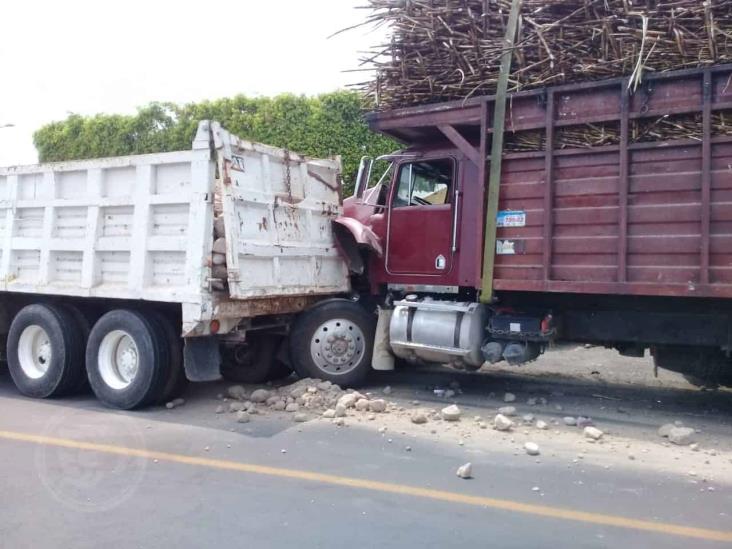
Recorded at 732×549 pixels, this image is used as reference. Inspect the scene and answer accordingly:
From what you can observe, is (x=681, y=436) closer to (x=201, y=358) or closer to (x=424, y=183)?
(x=424, y=183)

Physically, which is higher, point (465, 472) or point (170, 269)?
point (170, 269)

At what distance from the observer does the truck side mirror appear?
8.20m

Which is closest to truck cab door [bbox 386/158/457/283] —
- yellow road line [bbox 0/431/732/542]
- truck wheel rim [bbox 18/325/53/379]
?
yellow road line [bbox 0/431/732/542]

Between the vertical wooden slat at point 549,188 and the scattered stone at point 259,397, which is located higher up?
the vertical wooden slat at point 549,188

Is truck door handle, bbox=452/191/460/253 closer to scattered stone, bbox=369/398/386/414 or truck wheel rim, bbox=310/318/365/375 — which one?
truck wheel rim, bbox=310/318/365/375

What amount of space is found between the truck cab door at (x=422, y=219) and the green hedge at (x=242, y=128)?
3403 mm

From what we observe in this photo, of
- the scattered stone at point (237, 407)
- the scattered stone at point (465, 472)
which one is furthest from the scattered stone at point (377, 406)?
the scattered stone at point (465, 472)

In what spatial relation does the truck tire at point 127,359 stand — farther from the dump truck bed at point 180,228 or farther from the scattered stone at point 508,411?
the scattered stone at point 508,411

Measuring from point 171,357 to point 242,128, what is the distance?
6496mm

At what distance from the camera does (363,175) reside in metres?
8.30

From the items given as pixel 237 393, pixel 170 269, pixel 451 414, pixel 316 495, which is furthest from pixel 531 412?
pixel 170 269

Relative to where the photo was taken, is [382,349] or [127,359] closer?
[127,359]

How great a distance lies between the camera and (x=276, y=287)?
7.21m

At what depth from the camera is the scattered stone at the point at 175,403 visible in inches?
277
